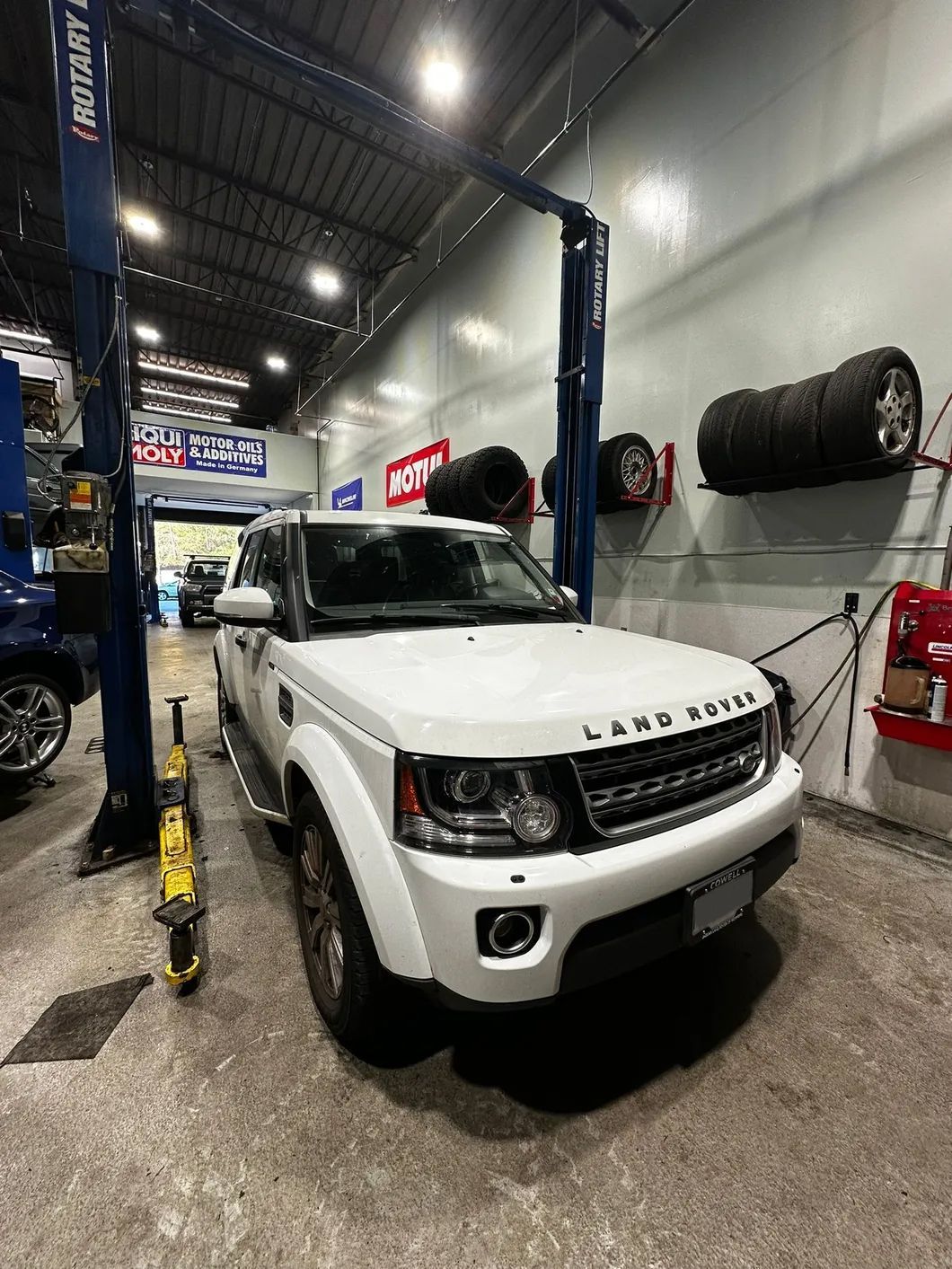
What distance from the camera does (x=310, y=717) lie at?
1749 mm

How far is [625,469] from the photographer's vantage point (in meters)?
4.68

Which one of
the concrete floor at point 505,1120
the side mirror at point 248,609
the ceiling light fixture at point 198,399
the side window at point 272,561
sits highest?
the ceiling light fixture at point 198,399

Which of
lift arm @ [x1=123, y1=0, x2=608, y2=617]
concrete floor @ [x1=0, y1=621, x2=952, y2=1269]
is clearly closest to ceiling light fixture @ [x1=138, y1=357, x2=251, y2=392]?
lift arm @ [x1=123, y1=0, x2=608, y2=617]

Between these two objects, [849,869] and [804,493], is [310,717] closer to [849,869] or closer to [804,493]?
[849,869]

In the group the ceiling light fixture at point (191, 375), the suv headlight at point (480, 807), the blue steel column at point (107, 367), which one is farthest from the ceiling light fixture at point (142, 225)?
the suv headlight at point (480, 807)

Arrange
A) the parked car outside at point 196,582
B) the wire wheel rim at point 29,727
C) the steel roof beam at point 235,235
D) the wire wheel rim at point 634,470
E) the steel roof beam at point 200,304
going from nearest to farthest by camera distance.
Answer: the wire wheel rim at point 29,727
the wire wheel rim at point 634,470
the steel roof beam at point 235,235
the steel roof beam at point 200,304
the parked car outside at point 196,582

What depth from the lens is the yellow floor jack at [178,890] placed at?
178 centimetres

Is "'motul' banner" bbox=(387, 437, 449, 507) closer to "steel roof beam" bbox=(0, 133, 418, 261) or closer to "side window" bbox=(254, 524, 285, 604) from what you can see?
"steel roof beam" bbox=(0, 133, 418, 261)

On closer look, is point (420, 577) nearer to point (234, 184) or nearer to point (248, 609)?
point (248, 609)

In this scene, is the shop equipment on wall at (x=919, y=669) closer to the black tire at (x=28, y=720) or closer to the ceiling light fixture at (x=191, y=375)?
the black tire at (x=28, y=720)

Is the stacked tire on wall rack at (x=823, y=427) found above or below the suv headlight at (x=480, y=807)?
above

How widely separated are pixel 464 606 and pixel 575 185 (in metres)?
5.74

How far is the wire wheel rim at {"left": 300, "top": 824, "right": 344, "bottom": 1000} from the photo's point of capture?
1.62m

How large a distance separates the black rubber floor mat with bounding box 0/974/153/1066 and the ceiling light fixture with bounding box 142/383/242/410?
19937 mm
